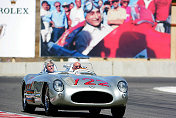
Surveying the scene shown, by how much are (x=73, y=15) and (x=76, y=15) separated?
0.70 feet

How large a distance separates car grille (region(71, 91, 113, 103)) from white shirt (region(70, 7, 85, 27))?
28.6 meters

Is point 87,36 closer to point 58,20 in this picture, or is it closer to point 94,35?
point 94,35

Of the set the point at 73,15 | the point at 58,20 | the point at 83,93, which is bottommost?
the point at 83,93

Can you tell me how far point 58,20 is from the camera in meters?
39.7

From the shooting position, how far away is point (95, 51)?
130ft

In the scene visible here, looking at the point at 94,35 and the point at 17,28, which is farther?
the point at 17,28

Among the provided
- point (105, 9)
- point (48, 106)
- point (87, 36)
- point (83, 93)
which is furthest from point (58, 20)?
point (83, 93)

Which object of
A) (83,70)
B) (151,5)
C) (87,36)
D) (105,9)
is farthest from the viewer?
(151,5)

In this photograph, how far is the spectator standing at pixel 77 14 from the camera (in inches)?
1564

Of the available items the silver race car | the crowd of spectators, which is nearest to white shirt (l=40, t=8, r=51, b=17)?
the crowd of spectators

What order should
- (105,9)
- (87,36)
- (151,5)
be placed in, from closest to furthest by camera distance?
(87,36), (105,9), (151,5)

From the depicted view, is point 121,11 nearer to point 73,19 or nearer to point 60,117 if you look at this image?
point 73,19

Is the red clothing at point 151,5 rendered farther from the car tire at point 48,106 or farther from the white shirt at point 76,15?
the car tire at point 48,106

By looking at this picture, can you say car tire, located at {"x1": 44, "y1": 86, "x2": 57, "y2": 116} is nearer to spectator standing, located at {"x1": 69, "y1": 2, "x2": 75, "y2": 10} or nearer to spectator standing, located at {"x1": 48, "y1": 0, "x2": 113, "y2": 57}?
spectator standing, located at {"x1": 48, "y1": 0, "x2": 113, "y2": 57}
